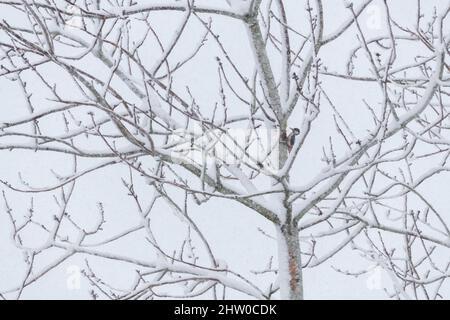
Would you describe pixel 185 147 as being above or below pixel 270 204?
above

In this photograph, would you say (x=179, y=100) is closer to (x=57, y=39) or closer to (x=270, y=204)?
(x=270, y=204)

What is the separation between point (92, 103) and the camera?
4.05 meters

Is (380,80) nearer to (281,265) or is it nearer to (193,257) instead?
(281,265)

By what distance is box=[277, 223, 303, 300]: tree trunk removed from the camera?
16.2 ft

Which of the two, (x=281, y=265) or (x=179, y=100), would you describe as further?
(x=281, y=265)

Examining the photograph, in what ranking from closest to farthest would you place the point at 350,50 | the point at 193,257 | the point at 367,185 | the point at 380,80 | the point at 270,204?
the point at 380,80 < the point at 270,204 < the point at 367,185 < the point at 350,50 < the point at 193,257

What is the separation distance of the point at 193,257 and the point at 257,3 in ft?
10.2

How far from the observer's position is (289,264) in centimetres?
500

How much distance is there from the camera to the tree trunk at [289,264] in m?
4.94

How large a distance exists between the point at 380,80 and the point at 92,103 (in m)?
1.83
